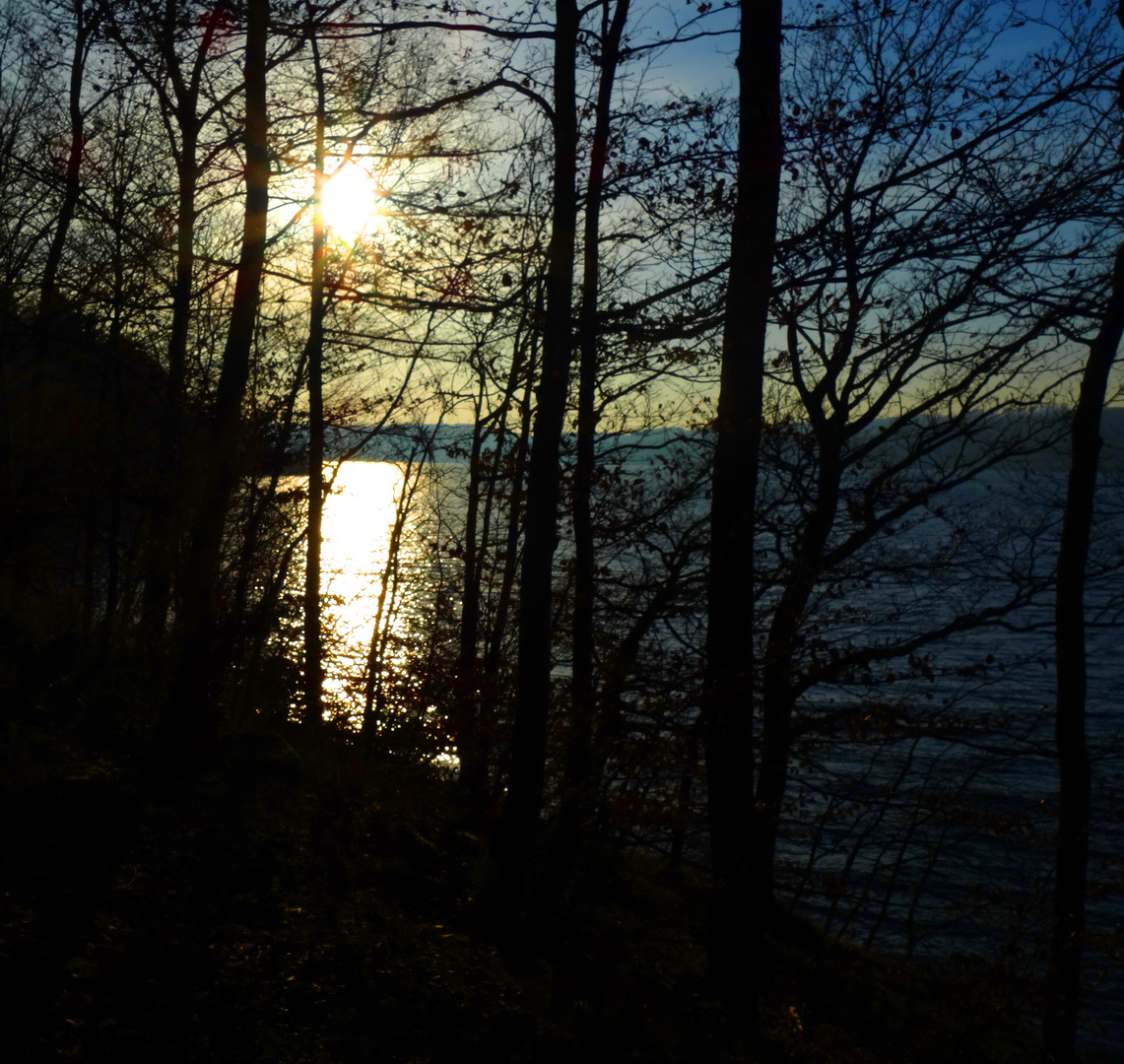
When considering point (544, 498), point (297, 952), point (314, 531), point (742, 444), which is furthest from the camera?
point (314, 531)

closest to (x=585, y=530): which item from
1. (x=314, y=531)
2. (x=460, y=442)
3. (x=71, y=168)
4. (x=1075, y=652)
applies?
(x=1075, y=652)

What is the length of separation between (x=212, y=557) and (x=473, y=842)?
13.5 ft

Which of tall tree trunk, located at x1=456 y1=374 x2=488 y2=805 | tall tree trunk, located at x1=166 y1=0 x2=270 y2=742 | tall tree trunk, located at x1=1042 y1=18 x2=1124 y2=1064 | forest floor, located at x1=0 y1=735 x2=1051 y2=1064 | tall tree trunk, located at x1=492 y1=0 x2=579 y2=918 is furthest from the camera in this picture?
tall tree trunk, located at x1=456 y1=374 x2=488 y2=805

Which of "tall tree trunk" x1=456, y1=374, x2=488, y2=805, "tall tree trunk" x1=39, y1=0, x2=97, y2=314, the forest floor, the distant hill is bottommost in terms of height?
the forest floor

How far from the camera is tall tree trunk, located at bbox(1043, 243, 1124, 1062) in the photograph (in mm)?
9383

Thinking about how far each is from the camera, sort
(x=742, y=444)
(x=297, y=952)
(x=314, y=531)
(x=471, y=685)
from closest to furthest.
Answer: (x=297, y=952)
(x=742, y=444)
(x=471, y=685)
(x=314, y=531)

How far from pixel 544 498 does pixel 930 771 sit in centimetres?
754

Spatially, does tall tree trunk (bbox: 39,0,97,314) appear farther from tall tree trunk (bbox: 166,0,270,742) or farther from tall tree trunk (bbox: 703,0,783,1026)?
tall tree trunk (bbox: 703,0,783,1026)

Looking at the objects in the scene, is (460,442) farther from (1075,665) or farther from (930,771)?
(1075,665)

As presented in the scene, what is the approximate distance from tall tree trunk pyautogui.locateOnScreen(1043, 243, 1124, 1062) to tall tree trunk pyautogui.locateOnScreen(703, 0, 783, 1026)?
4.31 meters

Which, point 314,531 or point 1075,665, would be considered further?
point 314,531

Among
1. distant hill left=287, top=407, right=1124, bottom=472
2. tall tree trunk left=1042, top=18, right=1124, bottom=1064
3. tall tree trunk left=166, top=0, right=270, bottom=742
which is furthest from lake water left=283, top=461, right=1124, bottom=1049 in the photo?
tall tree trunk left=166, top=0, right=270, bottom=742

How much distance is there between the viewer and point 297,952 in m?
5.52

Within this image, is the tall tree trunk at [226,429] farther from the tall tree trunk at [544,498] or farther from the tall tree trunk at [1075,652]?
the tall tree trunk at [1075,652]
